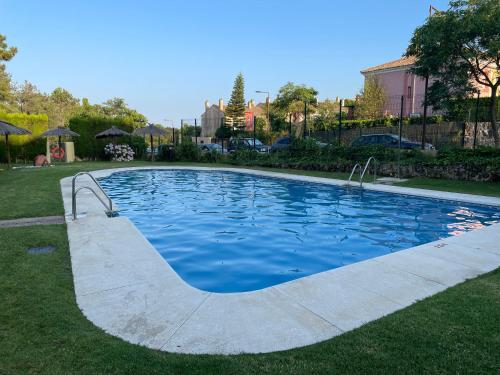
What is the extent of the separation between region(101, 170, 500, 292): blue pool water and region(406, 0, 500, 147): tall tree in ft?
31.7

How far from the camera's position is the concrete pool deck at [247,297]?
3.22 meters

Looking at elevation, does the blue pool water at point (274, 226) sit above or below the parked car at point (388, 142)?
below

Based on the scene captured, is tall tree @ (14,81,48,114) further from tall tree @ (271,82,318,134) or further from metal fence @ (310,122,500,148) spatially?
metal fence @ (310,122,500,148)

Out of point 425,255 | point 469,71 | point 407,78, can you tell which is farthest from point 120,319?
point 407,78

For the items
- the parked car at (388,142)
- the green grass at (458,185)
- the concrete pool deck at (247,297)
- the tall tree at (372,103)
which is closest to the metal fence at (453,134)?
the parked car at (388,142)

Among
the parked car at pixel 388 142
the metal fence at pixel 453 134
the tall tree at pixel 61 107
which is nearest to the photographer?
the parked car at pixel 388 142

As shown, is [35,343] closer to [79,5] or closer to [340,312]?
[340,312]

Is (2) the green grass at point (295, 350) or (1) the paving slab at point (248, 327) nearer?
(2) the green grass at point (295, 350)

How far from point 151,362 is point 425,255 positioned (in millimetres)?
4485

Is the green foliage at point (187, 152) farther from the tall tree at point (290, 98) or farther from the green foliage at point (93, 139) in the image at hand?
the tall tree at point (290, 98)

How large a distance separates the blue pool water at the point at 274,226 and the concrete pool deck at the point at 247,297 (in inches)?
36.3

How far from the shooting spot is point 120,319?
11.6ft

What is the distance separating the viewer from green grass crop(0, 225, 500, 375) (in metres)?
2.66

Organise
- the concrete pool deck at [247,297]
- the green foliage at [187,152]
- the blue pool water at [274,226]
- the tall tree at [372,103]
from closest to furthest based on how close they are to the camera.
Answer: the concrete pool deck at [247,297]
the blue pool water at [274,226]
the green foliage at [187,152]
the tall tree at [372,103]
